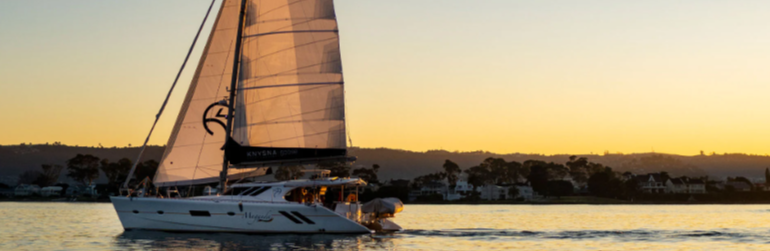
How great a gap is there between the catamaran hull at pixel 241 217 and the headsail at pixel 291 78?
2953 mm

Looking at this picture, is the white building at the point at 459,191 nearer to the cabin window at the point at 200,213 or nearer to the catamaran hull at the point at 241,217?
the catamaran hull at the point at 241,217

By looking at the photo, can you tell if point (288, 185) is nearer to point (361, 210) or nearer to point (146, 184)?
point (361, 210)

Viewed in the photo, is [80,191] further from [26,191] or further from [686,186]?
[686,186]

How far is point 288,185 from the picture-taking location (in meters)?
36.8

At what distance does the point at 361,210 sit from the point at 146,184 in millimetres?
10110

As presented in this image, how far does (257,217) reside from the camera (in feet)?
119

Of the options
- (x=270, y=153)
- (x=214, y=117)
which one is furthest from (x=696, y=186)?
(x=214, y=117)

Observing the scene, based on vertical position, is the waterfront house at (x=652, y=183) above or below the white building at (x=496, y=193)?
above

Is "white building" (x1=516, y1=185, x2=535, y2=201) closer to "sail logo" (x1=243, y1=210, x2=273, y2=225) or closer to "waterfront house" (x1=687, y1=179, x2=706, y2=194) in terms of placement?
"waterfront house" (x1=687, y1=179, x2=706, y2=194)

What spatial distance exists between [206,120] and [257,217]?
5.94 metres

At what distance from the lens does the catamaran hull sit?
35.8 meters

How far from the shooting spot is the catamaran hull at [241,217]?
35844 millimetres

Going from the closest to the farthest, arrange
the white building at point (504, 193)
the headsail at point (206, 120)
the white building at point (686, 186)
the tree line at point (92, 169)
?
1. the headsail at point (206, 120)
2. the white building at point (504, 193)
3. the tree line at point (92, 169)
4. the white building at point (686, 186)

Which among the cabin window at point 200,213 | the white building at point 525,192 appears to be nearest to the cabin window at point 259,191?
the cabin window at point 200,213
